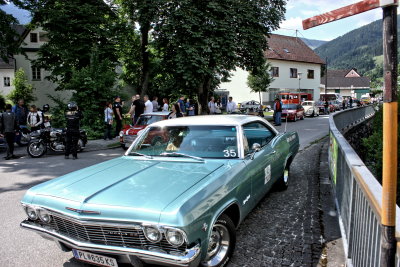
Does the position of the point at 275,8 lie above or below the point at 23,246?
above

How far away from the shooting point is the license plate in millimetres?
2965

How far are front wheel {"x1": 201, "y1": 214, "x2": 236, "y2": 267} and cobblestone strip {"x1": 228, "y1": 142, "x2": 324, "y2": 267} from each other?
10.5 inches

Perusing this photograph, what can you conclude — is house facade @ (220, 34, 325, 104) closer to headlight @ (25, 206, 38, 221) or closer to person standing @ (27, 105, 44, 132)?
person standing @ (27, 105, 44, 132)

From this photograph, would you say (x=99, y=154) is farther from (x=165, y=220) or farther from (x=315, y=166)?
(x=165, y=220)

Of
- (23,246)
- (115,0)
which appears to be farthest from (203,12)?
(23,246)

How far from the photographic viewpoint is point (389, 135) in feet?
6.44

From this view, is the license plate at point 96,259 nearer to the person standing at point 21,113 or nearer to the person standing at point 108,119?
the person standing at point 108,119

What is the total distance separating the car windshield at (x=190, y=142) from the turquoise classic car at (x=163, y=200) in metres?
0.01

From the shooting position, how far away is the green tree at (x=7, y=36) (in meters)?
16.7

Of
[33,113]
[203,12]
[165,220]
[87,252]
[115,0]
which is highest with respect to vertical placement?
[115,0]

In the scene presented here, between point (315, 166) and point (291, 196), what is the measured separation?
287 centimetres

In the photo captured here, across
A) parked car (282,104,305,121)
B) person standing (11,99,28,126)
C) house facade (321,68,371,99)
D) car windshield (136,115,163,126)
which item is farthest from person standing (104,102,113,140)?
house facade (321,68,371,99)

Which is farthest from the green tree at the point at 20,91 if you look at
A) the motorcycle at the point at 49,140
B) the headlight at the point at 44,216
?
the headlight at the point at 44,216

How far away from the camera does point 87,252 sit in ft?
10.0
